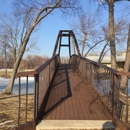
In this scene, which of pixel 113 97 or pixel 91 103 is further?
pixel 91 103

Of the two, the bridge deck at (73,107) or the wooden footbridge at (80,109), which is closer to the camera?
the wooden footbridge at (80,109)

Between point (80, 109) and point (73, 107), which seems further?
point (73, 107)

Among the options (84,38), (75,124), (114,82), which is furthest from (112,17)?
(84,38)

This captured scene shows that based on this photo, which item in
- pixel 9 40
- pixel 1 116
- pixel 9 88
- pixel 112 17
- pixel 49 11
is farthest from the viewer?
pixel 9 40

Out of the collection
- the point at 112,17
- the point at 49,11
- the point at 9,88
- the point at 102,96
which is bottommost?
the point at 9,88

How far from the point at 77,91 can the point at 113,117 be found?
2.94 m

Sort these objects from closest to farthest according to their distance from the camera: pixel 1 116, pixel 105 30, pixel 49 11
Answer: pixel 1 116 < pixel 49 11 < pixel 105 30

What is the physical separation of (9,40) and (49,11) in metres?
17.8

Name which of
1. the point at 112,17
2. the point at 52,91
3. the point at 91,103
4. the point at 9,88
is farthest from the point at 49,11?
the point at 91,103

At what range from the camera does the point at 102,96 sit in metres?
5.39

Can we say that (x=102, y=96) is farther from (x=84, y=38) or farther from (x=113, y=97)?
(x=84, y=38)

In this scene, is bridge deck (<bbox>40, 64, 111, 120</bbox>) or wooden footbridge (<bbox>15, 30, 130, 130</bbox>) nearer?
wooden footbridge (<bbox>15, 30, 130, 130</bbox>)

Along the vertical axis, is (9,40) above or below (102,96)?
above

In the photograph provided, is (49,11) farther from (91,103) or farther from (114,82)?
(114,82)
